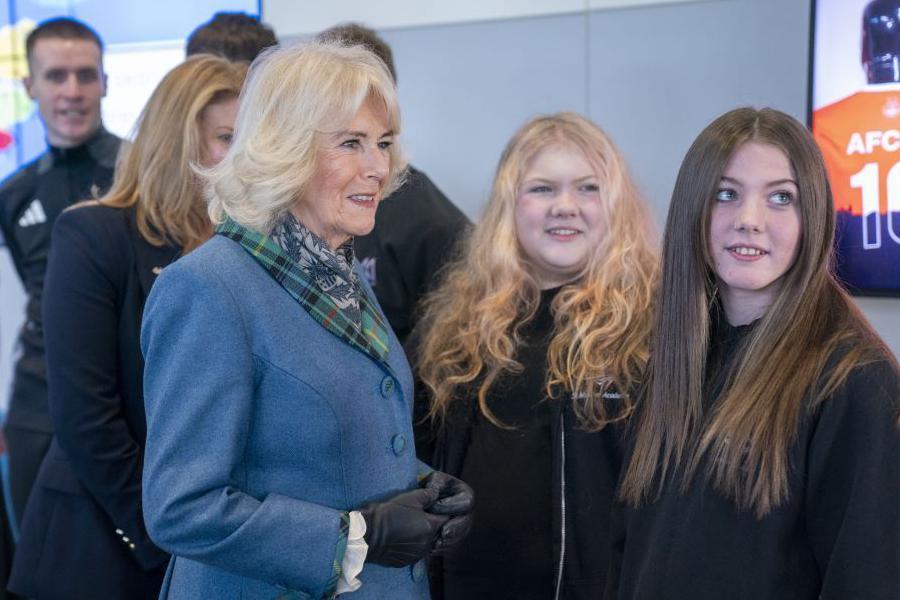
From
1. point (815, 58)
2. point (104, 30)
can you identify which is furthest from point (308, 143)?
point (104, 30)

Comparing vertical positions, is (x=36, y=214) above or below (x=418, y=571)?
above

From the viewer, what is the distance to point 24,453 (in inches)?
118

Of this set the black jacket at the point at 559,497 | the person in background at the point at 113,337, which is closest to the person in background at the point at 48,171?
the person in background at the point at 113,337

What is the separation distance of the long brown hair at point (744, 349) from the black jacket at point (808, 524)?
0.02 metres

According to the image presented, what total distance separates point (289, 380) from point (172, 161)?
82 cm

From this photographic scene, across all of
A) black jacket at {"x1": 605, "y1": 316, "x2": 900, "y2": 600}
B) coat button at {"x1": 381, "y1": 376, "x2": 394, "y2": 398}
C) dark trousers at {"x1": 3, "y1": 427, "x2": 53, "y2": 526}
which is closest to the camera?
black jacket at {"x1": 605, "y1": 316, "x2": 900, "y2": 600}

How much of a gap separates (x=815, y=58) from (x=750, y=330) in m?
1.24

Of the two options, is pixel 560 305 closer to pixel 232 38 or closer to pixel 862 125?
pixel 862 125

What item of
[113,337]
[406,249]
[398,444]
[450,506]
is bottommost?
[450,506]

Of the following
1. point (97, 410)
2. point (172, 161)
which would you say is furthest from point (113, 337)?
point (172, 161)

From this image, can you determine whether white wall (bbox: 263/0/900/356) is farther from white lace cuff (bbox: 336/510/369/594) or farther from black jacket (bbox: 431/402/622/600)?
white lace cuff (bbox: 336/510/369/594)

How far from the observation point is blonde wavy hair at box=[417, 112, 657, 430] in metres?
2.04

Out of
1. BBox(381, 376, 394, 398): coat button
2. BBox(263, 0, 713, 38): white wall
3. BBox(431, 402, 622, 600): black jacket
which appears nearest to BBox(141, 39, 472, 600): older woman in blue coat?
BBox(381, 376, 394, 398): coat button

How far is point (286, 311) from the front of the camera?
150 centimetres
